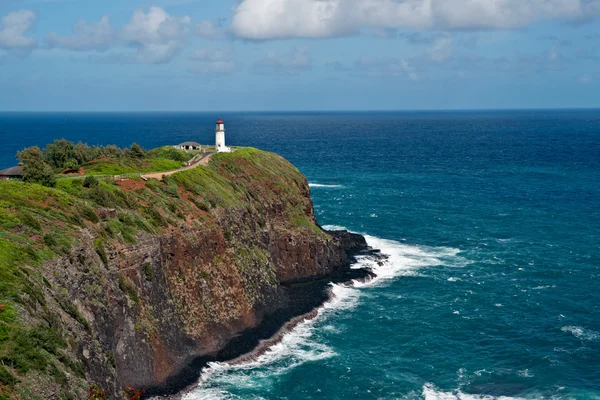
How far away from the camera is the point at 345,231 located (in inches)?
3794

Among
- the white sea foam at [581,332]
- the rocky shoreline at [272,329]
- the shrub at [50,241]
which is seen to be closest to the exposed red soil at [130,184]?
the shrub at [50,241]

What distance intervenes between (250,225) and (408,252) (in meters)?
27.2

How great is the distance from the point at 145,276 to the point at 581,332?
43265 millimetres

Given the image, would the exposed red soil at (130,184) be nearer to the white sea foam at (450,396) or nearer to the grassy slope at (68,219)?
the grassy slope at (68,219)

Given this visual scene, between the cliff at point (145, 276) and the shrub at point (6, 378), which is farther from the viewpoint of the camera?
the cliff at point (145, 276)

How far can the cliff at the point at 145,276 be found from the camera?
39.6 metres

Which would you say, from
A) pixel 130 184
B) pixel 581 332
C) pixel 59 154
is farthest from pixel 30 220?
pixel 581 332

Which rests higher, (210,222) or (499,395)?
(210,222)

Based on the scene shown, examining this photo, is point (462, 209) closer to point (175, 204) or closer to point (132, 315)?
point (175, 204)

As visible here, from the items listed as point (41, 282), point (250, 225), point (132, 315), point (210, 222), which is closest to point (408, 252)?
point (250, 225)

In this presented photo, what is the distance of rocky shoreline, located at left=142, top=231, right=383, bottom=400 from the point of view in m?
51.8

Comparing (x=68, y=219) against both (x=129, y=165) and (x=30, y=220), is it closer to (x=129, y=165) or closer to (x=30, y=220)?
(x=30, y=220)

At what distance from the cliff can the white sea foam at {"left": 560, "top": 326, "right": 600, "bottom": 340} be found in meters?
26.5

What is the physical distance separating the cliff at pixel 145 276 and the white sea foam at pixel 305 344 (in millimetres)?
1851
